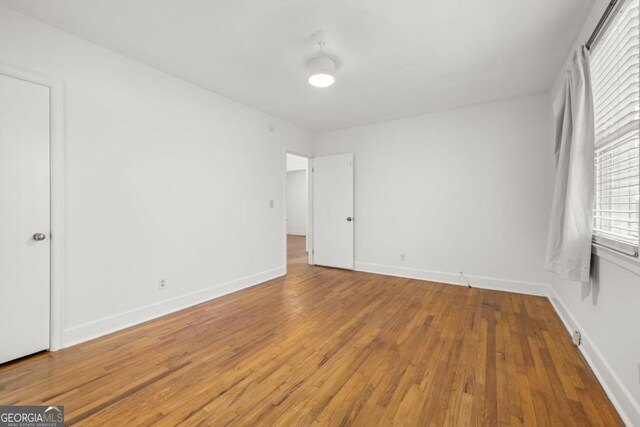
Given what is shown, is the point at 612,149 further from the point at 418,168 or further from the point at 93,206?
the point at 93,206

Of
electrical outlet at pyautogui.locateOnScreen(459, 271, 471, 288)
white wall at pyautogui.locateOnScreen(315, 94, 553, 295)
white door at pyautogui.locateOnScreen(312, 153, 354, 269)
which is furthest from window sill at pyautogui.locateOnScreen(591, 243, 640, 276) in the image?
white door at pyautogui.locateOnScreen(312, 153, 354, 269)

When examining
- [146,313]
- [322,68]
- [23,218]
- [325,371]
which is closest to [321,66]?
[322,68]

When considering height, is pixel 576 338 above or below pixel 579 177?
below

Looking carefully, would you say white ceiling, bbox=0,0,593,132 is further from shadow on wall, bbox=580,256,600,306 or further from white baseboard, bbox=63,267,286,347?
white baseboard, bbox=63,267,286,347

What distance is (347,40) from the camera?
2330 mm

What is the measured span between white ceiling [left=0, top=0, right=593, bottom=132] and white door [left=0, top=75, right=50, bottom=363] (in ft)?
2.38

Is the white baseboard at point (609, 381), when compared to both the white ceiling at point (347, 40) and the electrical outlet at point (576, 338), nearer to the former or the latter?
the electrical outlet at point (576, 338)

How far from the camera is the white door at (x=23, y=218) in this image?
6.52 feet

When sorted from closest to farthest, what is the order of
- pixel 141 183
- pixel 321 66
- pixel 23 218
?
1. pixel 23 218
2. pixel 321 66
3. pixel 141 183

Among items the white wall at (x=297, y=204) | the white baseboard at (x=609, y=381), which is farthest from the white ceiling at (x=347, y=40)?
the white wall at (x=297, y=204)

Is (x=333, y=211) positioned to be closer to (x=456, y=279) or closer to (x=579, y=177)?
(x=456, y=279)

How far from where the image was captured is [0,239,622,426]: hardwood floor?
5.05 ft

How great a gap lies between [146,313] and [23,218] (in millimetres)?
1327

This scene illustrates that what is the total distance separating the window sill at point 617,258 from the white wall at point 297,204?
915 centimetres
